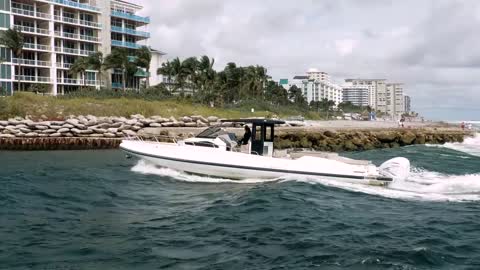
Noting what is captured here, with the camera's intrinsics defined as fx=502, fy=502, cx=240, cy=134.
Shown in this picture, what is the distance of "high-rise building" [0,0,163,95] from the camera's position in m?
68.4

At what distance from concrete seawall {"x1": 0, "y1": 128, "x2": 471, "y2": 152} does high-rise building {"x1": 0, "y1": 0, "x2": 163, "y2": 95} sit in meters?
35.7

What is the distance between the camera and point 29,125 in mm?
36438

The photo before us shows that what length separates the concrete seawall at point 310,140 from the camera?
1358 inches

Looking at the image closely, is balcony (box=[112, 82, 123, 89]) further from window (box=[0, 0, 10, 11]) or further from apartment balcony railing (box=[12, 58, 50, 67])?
window (box=[0, 0, 10, 11])

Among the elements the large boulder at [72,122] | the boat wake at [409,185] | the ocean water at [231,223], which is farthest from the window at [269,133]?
the large boulder at [72,122]

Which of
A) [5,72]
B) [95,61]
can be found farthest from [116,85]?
[5,72]

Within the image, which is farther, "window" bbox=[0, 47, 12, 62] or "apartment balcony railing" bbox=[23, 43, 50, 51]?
"apartment balcony railing" bbox=[23, 43, 50, 51]

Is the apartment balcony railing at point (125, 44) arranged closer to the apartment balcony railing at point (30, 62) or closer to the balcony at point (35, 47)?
the balcony at point (35, 47)

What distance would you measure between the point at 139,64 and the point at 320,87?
124m

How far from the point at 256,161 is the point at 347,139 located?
80.3 feet

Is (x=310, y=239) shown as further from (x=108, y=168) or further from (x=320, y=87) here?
(x=320, y=87)

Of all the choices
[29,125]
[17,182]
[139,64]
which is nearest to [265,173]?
[17,182]

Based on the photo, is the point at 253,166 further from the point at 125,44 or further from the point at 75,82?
the point at 125,44

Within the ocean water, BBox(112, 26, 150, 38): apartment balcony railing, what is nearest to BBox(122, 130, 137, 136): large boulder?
the ocean water
